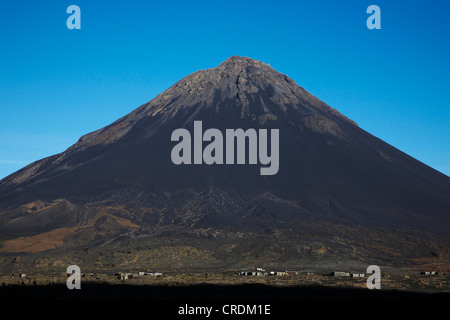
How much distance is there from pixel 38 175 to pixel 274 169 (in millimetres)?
72774

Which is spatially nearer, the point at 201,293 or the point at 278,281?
the point at 201,293

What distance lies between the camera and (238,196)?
138875 mm

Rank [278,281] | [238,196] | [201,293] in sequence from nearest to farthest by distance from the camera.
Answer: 1. [201,293]
2. [278,281]
3. [238,196]

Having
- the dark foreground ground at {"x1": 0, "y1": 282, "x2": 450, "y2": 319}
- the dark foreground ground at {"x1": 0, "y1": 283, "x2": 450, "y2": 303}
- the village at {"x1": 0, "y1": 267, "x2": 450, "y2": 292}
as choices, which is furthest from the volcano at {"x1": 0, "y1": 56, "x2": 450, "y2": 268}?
the dark foreground ground at {"x1": 0, "y1": 282, "x2": 450, "y2": 319}

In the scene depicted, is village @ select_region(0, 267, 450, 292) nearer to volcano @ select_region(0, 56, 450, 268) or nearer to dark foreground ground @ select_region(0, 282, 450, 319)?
dark foreground ground @ select_region(0, 282, 450, 319)

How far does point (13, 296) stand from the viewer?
139ft
